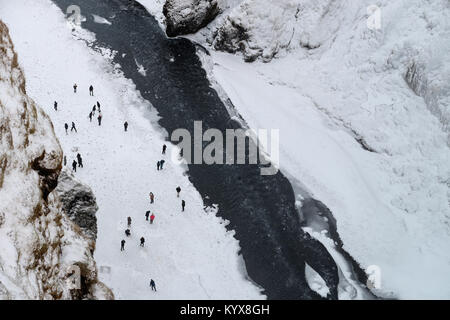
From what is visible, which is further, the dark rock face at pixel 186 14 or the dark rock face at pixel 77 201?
the dark rock face at pixel 186 14

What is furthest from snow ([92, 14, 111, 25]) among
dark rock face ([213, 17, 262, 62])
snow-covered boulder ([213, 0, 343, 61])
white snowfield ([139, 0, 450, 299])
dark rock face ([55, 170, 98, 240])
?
dark rock face ([55, 170, 98, 240])

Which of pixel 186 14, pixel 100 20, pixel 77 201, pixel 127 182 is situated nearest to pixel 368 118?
pixel 127 182

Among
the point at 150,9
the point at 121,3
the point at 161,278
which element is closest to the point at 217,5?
the point at 150,9

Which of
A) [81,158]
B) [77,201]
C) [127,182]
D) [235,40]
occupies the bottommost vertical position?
[77,201]

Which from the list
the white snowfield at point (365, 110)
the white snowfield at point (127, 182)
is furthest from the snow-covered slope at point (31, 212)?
the white snowfield at point (365, 110)

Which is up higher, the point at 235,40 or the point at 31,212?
the point at 235,40

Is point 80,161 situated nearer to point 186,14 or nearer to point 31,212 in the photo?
point 31,212

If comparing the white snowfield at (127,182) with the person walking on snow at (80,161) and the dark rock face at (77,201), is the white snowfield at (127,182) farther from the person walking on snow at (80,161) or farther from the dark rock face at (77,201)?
the dark rock face at (77,201)
